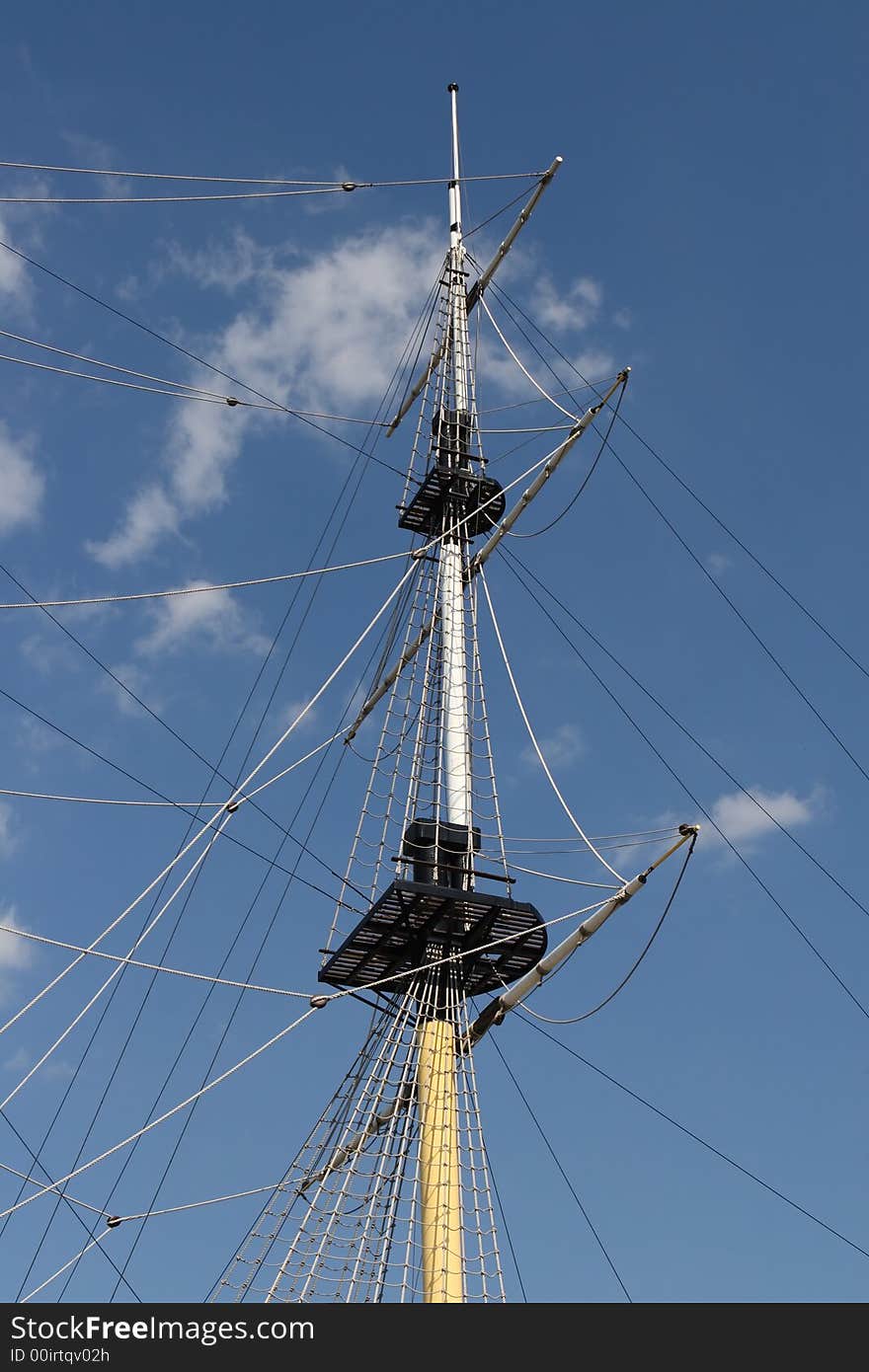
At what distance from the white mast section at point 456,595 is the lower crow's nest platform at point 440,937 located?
6.16ft

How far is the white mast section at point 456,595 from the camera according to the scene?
2472 centimetres

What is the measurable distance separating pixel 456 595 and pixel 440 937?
23.2 ft

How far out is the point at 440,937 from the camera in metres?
22.8

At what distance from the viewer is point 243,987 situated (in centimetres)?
2092

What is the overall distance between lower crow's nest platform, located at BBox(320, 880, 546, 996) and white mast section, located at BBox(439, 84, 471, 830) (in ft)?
6.16

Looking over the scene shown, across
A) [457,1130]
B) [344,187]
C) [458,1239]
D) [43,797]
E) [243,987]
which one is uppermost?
[344,187]

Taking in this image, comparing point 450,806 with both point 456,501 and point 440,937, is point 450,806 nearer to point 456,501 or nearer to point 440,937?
point 440,937

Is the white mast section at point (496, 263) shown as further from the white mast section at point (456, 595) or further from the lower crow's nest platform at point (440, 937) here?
the lower crow's nest platform at point (440, 937)

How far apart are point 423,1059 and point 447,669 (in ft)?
22.8

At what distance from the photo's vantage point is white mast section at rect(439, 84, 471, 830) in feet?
81.1
